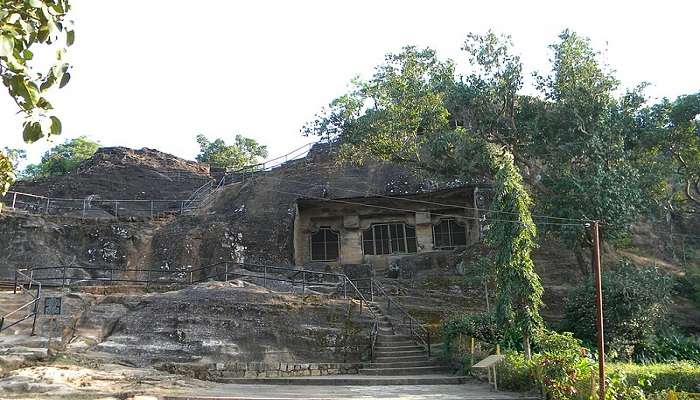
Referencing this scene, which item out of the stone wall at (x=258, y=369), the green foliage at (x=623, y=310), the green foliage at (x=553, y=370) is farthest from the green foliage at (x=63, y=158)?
the green foliage at (x=553, y=370)

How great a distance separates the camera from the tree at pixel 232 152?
45.6 metres

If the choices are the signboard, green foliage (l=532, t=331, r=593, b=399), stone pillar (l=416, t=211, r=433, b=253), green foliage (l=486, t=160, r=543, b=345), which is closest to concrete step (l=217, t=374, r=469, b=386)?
green foliage (l=486, t=160, r=543, b=345)

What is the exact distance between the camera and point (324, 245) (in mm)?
29219

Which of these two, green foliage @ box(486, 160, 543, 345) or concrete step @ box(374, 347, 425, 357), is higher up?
green foliage @ box(486, 160, 543, 345)

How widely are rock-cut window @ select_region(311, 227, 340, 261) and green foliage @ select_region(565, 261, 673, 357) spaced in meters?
12.9

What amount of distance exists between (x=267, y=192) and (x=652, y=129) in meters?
16.6

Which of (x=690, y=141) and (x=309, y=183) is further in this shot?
(x=309, y=183)

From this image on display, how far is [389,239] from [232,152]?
2160 centimetres

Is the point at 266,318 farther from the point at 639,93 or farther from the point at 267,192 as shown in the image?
the point at 639,93

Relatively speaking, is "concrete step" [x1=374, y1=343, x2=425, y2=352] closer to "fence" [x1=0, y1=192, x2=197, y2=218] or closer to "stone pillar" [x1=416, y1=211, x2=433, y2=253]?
"stone pillar" [x1=416, y1=211, x2=433, y2=253]

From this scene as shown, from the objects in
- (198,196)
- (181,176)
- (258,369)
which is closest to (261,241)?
(198,196)

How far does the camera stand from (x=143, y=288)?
20.1 metres

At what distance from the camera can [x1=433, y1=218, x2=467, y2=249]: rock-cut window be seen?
2855cm

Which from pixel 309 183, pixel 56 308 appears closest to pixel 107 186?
pixel 309 183
